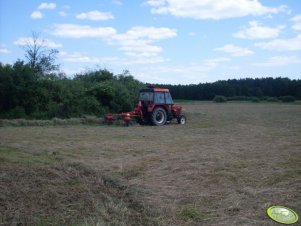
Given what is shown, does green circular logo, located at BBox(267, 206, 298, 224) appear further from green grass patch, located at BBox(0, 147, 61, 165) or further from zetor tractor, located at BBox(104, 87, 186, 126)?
zetor tractor, located at BBox(104, 87, 186, 126)

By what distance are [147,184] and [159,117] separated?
1229cm

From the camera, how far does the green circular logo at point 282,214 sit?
4.97 m

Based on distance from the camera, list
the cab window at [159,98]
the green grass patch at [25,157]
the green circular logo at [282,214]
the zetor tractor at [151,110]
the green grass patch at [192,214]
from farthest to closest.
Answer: the cab window at [159,98] < the zetor tractor at [151,110] < the green grass patch at [25,157] < the green grass patch at [192,214] < the green circular logo at [282,214]

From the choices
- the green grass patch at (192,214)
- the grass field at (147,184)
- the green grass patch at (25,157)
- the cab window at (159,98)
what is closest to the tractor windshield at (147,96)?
the cab window at (159,98)

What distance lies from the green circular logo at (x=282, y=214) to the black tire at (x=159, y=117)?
13034 mm

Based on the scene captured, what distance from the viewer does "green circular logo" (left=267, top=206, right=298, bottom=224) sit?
16.3ft

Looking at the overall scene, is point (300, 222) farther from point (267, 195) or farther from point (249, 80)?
point (249, 80)

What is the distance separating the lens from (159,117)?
18.9 metres

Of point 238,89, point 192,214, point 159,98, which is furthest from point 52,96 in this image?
point 238,89

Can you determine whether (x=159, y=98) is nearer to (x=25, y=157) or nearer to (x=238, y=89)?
(x=25, y=157)

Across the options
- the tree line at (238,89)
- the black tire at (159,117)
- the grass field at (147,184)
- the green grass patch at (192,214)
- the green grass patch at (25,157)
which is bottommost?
the green grass patch at (192,214)

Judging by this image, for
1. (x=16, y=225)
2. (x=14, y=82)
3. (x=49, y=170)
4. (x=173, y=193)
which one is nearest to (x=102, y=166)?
(x=49, y=170)

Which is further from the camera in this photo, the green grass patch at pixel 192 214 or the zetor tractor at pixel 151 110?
the zetor tractor at pixel 151 110

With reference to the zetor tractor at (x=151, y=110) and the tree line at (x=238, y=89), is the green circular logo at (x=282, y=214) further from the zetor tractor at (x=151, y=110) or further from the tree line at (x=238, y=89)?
the tree line at (x=238, y=89)
